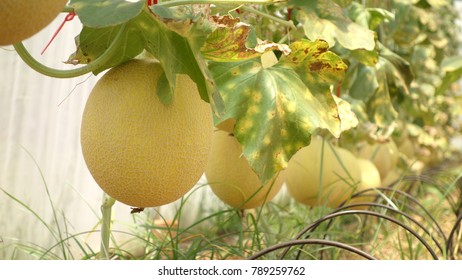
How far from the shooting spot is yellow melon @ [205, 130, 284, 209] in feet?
4.13

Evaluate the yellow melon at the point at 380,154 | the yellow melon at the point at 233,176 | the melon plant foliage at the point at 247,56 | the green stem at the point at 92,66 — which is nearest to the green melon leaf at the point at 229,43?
the melon plant foliage at the point at 247,56

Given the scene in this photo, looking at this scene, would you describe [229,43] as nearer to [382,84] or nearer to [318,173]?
[318,173]

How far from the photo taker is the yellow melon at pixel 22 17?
0.52 meters

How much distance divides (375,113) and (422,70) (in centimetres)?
231

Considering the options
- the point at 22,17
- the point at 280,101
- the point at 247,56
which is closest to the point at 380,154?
the point at 280,101

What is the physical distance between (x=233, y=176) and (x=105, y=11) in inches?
24.8

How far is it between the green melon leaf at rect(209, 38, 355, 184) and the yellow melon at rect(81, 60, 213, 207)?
12cm

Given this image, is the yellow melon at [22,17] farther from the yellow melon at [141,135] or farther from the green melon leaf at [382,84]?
the green melon leaf at [382,84]

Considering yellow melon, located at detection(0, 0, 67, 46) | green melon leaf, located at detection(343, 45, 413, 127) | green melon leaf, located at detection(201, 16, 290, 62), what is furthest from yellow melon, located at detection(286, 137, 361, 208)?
yellow melon, located at detection(0, 0, 67, 46)

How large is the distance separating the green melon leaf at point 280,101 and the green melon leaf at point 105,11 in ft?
0.98

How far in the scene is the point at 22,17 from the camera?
0.53 metres

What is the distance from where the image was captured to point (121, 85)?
0.81 m

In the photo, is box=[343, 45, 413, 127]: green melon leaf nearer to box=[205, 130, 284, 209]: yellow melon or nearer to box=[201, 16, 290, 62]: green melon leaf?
box=[205, 130, 284, 209]: yellow melon
